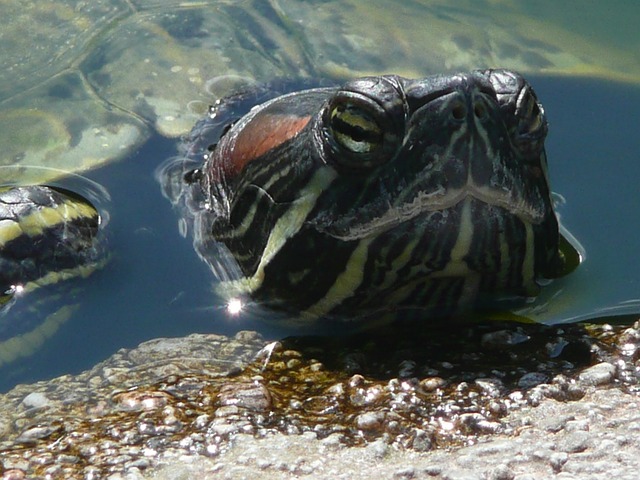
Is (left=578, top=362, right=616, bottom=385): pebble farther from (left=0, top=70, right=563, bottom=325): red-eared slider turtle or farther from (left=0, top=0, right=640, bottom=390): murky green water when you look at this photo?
(left=0, top=0, right=640, bottom=390): murky green water

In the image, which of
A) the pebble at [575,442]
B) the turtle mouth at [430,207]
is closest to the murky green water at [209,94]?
the turtle mouth at [430,207]

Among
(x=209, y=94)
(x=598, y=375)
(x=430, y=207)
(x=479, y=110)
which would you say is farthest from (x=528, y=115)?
(x=209, y=94)

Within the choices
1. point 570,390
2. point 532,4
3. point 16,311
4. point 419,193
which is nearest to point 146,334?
point 16,311

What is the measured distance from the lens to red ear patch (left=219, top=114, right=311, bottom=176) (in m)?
3.04

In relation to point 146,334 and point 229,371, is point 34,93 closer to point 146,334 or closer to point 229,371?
point 146,334

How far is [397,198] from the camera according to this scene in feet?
8.51

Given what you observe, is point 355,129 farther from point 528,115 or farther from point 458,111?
point 528,115

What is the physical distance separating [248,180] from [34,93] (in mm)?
1680

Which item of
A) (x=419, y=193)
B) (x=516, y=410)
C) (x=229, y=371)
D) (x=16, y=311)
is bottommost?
(x=16, y=311)

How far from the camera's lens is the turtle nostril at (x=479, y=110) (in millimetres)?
2535

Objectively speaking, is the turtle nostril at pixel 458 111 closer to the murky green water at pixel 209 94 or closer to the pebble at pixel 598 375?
the pebble at pixel 598 375

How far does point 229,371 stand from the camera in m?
2.88

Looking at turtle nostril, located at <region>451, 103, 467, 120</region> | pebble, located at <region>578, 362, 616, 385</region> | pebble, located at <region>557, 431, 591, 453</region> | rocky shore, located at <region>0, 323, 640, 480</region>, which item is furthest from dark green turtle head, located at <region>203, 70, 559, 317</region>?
pebble, located at <region>557, 431, 591, 453</region>

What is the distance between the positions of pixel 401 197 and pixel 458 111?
0.83ft
